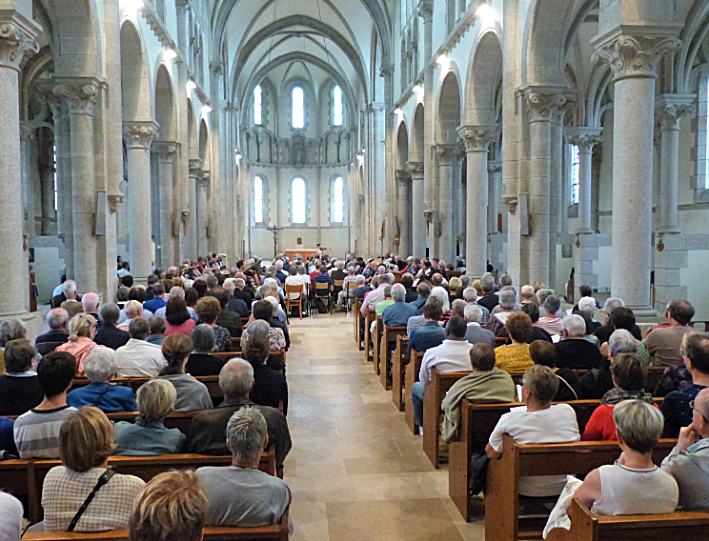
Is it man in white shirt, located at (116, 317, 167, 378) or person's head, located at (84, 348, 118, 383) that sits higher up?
person's head, located at (84, 348, 118, 383)

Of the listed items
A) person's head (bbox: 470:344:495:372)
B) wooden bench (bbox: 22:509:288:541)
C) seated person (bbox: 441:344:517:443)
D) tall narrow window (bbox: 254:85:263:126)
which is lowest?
wooden bench (bbox: 22:509:288:541)

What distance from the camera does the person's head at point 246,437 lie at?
9.84 feet

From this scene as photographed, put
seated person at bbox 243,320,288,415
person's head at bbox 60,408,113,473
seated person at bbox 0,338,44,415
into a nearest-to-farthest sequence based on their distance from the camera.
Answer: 1. person's head at bbox 60,408,113,473
2. seated person at bbox 0,338,44,415
3. seated person at bbox 243,320,288,415

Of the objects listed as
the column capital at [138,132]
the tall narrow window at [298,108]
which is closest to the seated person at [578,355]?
the column capital at [138,132]

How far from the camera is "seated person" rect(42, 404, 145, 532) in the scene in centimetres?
273

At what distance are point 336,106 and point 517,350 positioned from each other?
45105 mm

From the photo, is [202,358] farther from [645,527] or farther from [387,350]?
[387,350]

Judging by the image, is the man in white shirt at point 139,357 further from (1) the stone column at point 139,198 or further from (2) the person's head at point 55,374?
(1) the stone column at point 139,198

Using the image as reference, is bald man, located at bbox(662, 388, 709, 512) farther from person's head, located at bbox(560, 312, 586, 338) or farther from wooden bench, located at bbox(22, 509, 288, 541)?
person's head, located at bbox(560, 312, 586, 338)

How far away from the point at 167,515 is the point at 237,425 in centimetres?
113

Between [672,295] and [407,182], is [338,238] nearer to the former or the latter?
[407,182]

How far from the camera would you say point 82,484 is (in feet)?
9.08

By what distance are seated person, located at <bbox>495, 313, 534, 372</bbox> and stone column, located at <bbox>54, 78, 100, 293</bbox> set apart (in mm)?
7838

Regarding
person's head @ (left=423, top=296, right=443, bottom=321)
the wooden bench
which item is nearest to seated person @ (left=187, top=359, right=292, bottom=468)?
the wooden bench
